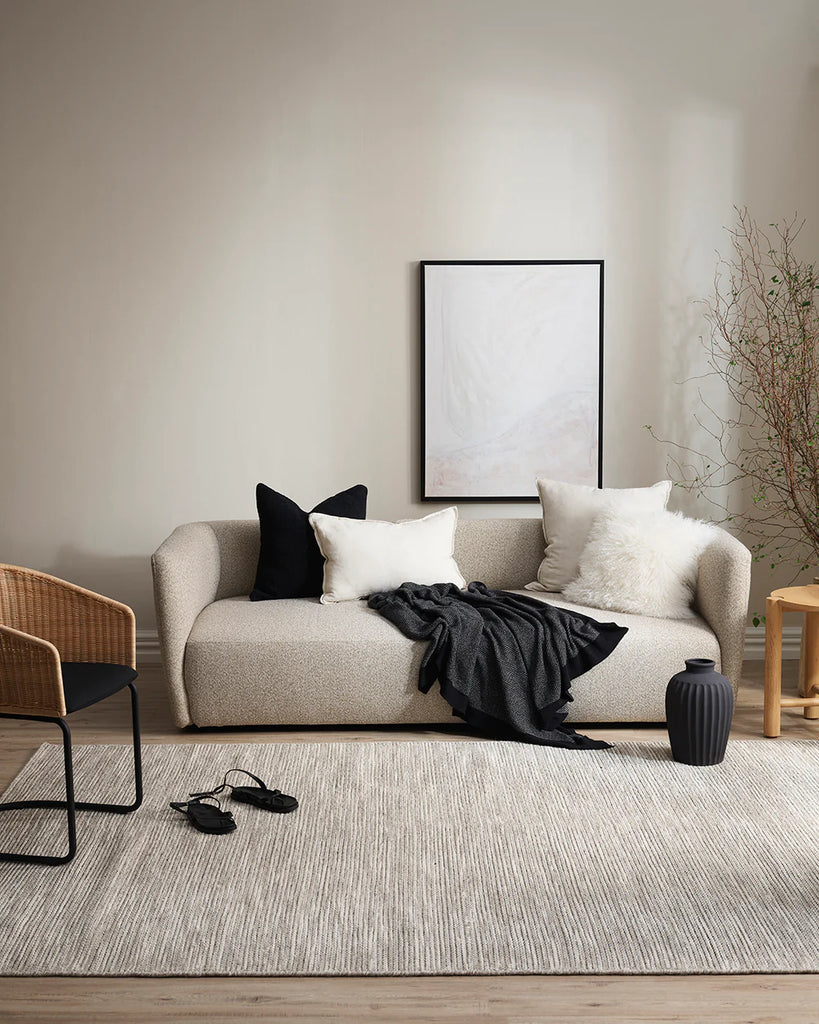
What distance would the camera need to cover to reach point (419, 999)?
2.13 m

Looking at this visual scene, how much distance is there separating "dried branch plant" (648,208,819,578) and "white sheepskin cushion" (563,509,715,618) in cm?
Answer: 70

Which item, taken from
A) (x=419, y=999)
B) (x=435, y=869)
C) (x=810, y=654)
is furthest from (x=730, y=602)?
(x=419, y=999)

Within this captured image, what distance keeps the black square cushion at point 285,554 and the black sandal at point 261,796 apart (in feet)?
3.72

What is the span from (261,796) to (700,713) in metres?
1.44

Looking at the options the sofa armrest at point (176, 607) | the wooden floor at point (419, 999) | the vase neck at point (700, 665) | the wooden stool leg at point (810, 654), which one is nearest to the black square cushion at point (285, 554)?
the sofa armrest at point (176, 607)

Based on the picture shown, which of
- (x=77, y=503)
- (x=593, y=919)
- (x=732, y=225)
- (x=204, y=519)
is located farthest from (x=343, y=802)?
(x=732, y=225)

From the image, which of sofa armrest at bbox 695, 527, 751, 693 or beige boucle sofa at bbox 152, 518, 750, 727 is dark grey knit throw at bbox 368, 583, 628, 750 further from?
sofa armrest at bbox 695, 527, 751, 693

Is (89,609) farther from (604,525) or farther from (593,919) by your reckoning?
(604,525)

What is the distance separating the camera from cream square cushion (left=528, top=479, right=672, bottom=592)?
4.27m

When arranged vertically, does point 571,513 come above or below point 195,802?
above

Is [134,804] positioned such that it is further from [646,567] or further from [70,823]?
[646,567]

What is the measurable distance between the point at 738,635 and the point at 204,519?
2420 mm

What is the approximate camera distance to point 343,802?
10.2 ft

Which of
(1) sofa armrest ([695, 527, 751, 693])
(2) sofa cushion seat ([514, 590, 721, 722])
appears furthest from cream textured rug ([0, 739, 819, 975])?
(1) sofa armrest ([695, 527, 751, 693])
